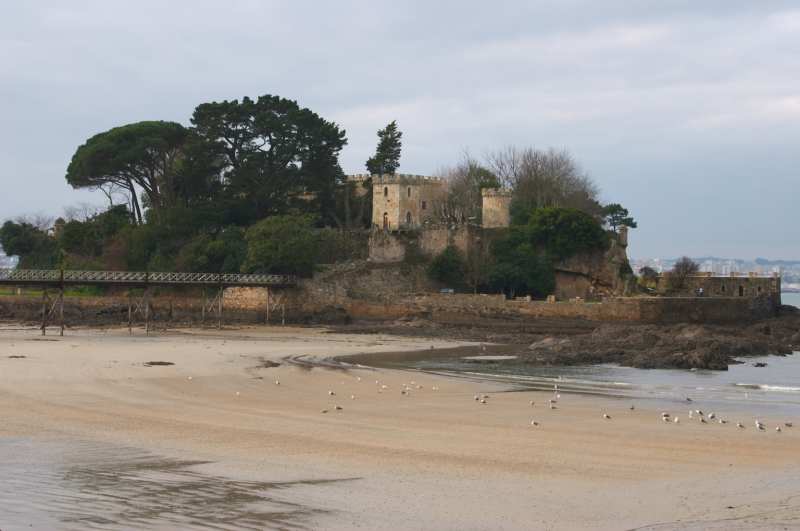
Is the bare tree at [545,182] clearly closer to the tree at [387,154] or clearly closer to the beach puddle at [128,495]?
the tree at [387,154]

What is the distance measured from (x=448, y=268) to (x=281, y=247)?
810 centimetres

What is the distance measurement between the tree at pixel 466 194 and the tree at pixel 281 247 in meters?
10.5

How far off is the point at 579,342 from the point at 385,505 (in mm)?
22749

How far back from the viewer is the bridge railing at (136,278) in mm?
38906

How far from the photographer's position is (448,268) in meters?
47.7

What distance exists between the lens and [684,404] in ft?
63.3

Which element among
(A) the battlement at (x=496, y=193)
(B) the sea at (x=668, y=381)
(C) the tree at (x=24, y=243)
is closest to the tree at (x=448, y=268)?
(A) the battlement at (x=496, y=193)

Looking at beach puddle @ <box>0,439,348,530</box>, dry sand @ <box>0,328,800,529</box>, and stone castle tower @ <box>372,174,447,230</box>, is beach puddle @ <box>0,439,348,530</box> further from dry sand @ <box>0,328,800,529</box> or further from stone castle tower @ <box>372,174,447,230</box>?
stone castle tower @ <box>372,174,447,230</box>

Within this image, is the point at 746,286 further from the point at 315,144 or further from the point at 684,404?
the point at 684,404

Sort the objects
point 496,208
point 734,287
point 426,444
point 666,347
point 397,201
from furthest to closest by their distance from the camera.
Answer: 1. point 397,201
2. point 496,208
3. point 734,287
4. point 666,347
5. point 426,444

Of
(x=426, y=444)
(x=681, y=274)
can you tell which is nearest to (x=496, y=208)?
(x=681, y=274)

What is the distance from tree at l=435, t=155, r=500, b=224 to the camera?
5594 centimetres

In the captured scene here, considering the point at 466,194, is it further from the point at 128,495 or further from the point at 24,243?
the point at 128,495

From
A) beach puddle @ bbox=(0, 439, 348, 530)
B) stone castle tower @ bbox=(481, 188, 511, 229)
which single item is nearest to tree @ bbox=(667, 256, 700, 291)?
stone castle tower @ bbox=(481, 188, 511, 229)
